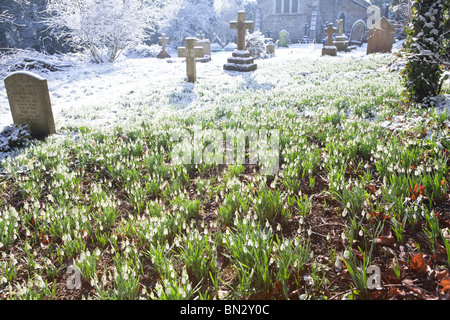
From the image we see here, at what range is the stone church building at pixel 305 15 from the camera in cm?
3769

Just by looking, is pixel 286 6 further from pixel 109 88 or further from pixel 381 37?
pixel 109 88

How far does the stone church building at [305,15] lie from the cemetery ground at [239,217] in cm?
3691

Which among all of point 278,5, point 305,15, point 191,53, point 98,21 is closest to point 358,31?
point 305,15

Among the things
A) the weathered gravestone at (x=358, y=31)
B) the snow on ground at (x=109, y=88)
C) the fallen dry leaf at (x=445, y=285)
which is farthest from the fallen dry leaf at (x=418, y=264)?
the weathered gravestone at (x=358, y=31)

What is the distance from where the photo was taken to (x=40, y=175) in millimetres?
4270

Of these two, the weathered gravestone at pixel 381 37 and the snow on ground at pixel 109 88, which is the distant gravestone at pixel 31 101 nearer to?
the snow on ground at pixel 109 88

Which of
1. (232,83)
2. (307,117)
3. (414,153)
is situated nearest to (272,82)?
(232,83)

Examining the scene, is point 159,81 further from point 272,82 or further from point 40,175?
point 40,175

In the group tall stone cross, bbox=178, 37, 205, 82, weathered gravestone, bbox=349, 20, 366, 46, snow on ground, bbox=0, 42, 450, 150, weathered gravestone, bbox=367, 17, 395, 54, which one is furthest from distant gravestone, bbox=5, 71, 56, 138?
weathered gravestone, bbox=349, 20, 366, 46

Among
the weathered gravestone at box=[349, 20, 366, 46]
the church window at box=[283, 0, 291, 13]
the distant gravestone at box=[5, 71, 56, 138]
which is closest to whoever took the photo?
the distant gravestone at box=[5, 71, 56, 138]

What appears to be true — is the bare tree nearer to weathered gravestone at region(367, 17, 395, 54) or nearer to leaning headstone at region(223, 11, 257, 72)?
leaning headstone at region(223, 11, 257, 72)

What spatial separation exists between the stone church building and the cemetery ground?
36.9 metres

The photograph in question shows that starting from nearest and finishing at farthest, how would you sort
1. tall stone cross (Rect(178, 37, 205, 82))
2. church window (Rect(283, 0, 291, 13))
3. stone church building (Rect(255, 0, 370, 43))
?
tall stone cross (Rect(178, 37, 205, 82)) < stone church building (Rect(255, 0, 370, 43)) < church window (Rect(283, 0, 291, 13))

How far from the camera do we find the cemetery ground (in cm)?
214
